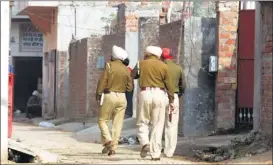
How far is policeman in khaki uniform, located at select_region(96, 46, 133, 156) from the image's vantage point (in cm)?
1135

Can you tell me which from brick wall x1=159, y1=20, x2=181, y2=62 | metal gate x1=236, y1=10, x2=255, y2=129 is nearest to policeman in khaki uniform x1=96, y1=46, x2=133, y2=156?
brick wall x1=159, y1=20, x2=181, y2=62

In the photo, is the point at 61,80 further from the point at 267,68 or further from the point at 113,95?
the point at 267,68

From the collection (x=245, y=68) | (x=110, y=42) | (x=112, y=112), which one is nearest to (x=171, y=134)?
(x=112, y=112)

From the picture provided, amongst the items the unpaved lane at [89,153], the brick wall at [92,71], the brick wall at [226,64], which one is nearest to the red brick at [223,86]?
the brick wall at [226,64]

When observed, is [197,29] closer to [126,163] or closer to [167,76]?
[167,76]

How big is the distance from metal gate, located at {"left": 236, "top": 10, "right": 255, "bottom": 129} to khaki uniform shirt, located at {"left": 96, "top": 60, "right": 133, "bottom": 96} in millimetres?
4368

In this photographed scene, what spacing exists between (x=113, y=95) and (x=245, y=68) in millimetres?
4700

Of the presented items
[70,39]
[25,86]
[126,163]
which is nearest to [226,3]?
[126,163]

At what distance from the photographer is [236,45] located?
590 inches

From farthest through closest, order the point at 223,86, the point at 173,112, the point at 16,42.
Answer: the point at 16,42, the point at 223,86, the point at 173,112

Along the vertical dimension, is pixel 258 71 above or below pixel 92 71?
above

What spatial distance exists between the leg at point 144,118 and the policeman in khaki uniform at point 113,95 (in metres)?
0.73

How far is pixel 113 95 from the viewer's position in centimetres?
1139

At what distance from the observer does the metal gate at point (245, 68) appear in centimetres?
1509
